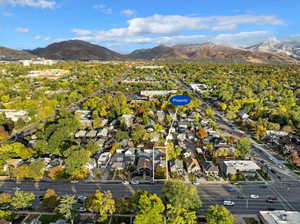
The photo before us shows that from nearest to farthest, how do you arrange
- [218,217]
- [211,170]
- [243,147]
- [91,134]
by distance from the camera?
[218,217], [211,170], [243,147], [91,134]

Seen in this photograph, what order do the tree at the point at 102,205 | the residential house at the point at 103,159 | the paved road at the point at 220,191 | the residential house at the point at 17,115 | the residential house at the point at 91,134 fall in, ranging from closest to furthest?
the tree at the point at 102,205 → the paved road at the point at 220,191 → the residential house at the point at 103,159 → the residential house at the point at 91,134 → the residential house at the point at 17,115

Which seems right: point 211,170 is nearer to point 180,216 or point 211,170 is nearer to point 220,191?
point 220,191

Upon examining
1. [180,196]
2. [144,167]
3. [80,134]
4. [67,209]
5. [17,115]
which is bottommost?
[144,167]

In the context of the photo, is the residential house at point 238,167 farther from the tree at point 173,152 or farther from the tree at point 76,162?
the tree at point 76,162

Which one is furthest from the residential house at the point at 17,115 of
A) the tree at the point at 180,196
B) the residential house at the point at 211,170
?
the residential house at the point at 211,170

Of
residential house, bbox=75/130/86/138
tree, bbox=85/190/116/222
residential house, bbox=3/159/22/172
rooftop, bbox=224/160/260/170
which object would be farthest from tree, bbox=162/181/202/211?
residential house, bbox=75/130/86/138

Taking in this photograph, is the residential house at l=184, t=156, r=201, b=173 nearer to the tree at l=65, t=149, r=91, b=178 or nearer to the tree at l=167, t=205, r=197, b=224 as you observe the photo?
the tree at l=167, t=205, r=197, b=224

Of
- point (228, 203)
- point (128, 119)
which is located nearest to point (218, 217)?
point (228, 203)
